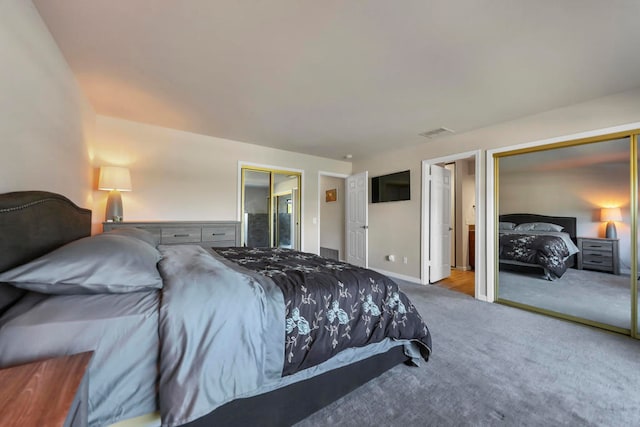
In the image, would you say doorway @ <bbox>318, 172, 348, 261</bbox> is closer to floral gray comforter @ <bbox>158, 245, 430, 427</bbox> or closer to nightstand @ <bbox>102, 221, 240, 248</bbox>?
nightstand @ <bbox>102, 221, 240, 248</bbox>

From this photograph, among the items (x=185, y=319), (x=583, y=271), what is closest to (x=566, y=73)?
(x=583, y=271)

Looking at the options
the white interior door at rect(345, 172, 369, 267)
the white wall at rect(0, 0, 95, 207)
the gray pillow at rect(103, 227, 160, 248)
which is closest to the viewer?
the white wall at rect(0, 0, 95, 207)

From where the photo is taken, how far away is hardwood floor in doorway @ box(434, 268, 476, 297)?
3.89 meters

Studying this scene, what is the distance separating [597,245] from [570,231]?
270 millimetres

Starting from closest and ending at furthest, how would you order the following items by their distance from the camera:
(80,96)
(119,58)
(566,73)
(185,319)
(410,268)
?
(185,319) < (119,58) < (566,73) < (80,96) < (410,268)

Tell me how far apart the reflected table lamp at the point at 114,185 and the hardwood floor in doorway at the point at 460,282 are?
4600 millimetres

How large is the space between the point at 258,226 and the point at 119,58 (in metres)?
3.07

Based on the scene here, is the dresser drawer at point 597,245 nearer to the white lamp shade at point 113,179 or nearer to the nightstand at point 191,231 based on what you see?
the nightstand at point 191,231

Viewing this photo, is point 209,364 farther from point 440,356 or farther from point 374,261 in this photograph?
point 374,261

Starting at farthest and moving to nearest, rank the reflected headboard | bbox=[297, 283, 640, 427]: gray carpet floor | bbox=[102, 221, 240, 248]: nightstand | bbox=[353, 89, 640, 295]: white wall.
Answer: bbox=[102, 221, 240, 248]: nightstand, bbox=[353, 89, 640, 295]: white wall, bbox=[297, 283, 640, 427]: gray carpet floor, the reflected headboard

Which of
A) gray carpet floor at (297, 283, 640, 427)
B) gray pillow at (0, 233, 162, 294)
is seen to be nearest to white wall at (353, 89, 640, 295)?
gray carpet floor at (297, 283, 640, 427)

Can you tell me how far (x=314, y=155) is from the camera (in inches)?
200

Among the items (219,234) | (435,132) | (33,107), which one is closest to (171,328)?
(33,107)

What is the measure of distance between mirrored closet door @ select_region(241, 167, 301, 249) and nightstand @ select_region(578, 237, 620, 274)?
401 cm
